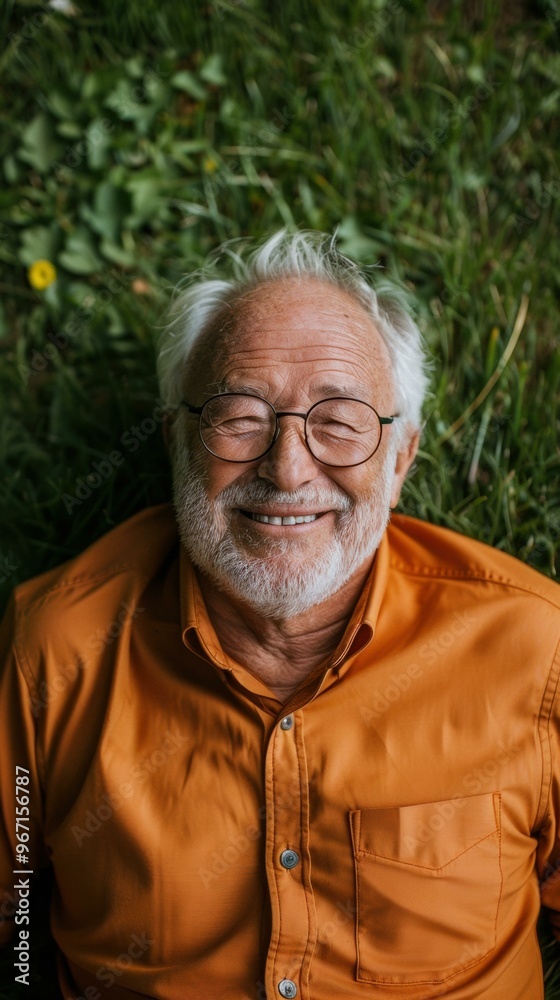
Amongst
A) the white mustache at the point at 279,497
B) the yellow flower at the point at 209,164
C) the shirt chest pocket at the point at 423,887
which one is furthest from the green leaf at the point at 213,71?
the shirt chest pocket at the point at 423,887

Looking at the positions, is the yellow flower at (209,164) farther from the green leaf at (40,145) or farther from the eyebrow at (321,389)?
the eyebrow at (321,389)

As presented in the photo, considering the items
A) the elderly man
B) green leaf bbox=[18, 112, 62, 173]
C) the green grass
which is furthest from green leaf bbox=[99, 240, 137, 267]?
the elderly man

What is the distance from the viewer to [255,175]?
10.4 feet

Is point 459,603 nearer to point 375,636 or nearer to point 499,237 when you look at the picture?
point 375,636

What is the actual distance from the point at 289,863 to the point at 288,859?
11 mm

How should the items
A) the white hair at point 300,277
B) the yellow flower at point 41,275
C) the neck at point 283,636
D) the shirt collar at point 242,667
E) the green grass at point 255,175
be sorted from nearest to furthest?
the shirt collar at point 242,667 < the neck at point 283,636 < the white hair at point 300,277 < the green grass at point 255,175 < the yellow flower at point 41,275

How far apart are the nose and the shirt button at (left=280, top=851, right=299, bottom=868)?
3.09ft

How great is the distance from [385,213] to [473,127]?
0.50m

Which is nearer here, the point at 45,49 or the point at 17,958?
the point at 17,958

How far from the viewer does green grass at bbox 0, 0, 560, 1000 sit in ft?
10.1

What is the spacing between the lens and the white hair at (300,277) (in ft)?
8.09

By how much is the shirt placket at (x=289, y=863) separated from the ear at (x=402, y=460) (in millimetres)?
722

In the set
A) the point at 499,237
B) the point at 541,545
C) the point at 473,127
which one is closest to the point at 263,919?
the point at 541,545

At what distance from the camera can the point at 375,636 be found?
2.35m
